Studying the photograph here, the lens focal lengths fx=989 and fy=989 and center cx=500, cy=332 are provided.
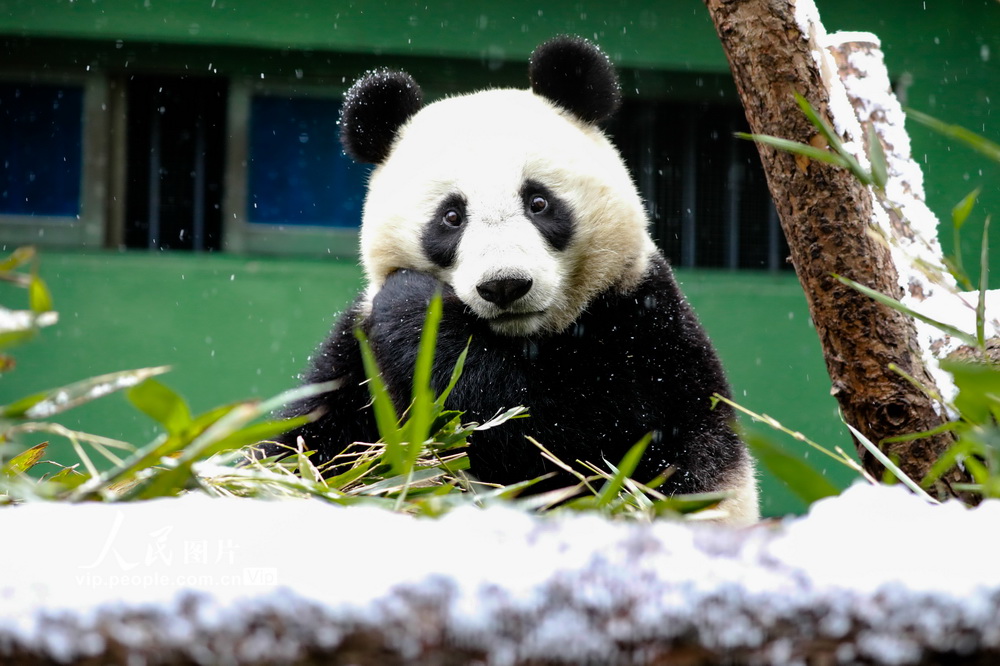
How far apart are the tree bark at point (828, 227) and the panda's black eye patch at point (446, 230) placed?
60 centimetres

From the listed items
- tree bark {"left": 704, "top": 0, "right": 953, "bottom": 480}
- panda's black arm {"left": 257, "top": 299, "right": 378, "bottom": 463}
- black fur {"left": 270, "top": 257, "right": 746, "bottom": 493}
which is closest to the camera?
tree bark {"left": 704, "top": 0, "right": 953, "bottom": 480}

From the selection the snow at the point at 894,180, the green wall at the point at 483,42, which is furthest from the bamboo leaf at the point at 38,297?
the green wall at the point at 483,42

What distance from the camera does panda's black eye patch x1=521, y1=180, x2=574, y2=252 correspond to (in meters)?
1.99

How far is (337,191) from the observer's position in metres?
4.54

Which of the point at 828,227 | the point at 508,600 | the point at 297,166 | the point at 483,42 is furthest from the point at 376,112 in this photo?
the point at 297,166

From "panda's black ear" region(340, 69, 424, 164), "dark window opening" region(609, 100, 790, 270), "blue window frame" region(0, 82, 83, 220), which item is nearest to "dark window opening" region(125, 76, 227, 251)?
"blue window frame" region(0, 82, 83, 220)

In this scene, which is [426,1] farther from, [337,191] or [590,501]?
[590,501]

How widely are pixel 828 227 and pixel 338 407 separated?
108 cm

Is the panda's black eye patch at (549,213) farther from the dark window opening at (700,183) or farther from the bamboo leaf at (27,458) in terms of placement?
the dark window opening at (700,183)

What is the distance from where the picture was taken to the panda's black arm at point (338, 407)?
6.95ft

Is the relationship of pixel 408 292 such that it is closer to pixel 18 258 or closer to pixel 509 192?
pixel 509 192

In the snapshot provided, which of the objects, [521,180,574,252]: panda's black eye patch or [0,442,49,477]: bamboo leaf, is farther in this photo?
[521,180,574,252]: panda's black eye patch

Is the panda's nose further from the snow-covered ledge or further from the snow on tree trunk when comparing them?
the snow-covered ledge

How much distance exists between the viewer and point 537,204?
78.8 inches
